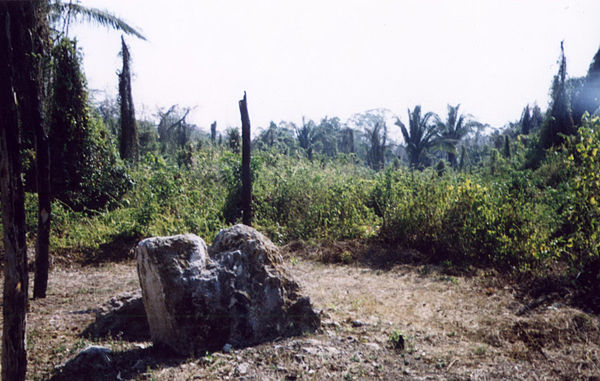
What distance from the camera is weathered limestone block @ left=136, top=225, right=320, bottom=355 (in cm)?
305

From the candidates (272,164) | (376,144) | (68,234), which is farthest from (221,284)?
(376,144)

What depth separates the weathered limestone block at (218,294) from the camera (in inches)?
120

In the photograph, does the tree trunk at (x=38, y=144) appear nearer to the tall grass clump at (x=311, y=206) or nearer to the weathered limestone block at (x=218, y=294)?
the weathered limestone block at (x=218, y=294)

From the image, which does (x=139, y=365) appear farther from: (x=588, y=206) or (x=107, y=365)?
(x=588, y=206)

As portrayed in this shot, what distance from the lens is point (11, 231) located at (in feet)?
7.46

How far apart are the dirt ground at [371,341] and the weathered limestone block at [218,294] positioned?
138mm

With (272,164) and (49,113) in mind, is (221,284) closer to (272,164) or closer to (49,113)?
(49,113)

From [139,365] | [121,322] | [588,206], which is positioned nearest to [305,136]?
[588,206]

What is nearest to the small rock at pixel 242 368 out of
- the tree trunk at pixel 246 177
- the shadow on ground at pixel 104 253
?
the tree trunk at pixel 246 177

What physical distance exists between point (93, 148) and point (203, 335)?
22.1 ft

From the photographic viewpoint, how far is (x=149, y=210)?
24.1ft

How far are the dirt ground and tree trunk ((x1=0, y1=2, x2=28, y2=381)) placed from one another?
45 centimetres

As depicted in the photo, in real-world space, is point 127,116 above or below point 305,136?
below

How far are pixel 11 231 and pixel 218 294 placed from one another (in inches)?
56.0
